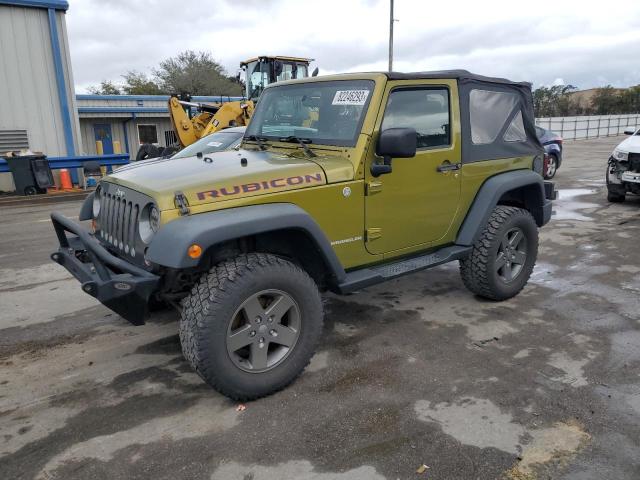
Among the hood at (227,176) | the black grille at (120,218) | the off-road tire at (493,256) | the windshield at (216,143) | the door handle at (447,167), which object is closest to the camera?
the hood at (227,176)

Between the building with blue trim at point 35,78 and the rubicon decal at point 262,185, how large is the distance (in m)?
12.9

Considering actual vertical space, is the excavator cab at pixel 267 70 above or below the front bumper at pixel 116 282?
above

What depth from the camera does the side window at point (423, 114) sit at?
3.79 m

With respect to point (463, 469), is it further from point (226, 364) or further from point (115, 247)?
point (115, 247)

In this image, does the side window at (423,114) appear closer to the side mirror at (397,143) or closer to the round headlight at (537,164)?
the side mirror at (397,143)

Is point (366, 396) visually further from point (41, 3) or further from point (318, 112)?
point (41, 3)

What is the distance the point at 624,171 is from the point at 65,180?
521 inches

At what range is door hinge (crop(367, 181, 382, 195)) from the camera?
3.61 meters

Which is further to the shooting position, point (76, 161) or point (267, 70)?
point (267, 70)

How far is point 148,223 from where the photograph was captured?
3.10 meters

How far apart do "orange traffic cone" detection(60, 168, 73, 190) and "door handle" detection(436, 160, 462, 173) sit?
12495 mm

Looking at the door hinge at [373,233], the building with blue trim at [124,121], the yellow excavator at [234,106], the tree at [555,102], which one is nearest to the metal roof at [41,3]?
the yellow excavator at [234,106]

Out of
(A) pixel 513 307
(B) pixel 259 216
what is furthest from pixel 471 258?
(B) pixel 259 216

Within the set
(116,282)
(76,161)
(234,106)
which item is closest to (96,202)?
(116,282)
